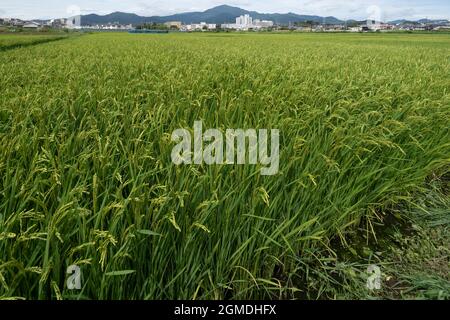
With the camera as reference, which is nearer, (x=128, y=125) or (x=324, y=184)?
(x=324, y=184)

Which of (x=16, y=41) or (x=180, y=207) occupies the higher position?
(x=16, y=41)

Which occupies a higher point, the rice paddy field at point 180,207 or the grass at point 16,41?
the grass at point 16,41

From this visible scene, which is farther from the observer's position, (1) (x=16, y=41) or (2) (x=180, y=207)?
(1) (x=16, y=41)

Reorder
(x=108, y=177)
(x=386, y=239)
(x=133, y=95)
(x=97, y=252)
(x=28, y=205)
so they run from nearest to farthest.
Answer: (x=97, y=252) < (x=28, y=205) < (x=108, y=177) < (x=386, y=239) < (x=133, y=95)

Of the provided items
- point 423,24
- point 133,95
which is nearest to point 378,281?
point 133,95

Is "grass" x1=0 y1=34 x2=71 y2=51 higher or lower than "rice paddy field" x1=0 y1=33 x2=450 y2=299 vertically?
higher

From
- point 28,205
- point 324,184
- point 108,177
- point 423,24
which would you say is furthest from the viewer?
point 423,24

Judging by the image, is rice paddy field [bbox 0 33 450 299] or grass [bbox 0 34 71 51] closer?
rice paddy field [bbox 0 33 450 299]

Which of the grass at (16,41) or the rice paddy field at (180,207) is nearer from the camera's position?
the rice paddy field at (180,207)
